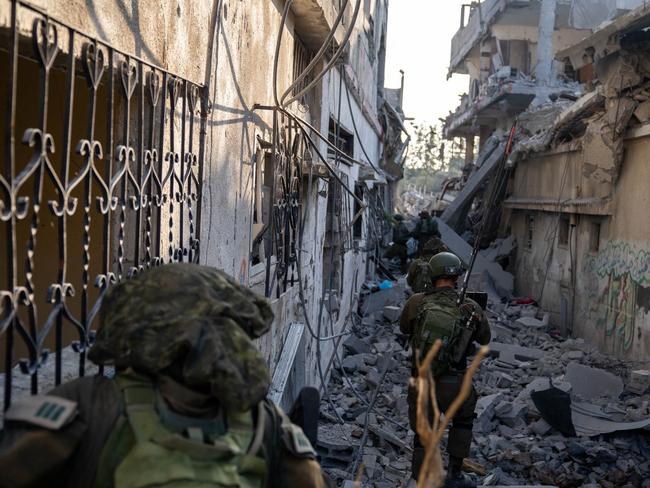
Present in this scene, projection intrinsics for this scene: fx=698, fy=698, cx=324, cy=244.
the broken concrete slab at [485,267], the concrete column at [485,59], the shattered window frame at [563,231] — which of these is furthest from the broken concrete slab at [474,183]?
the concrete column at [485,59]

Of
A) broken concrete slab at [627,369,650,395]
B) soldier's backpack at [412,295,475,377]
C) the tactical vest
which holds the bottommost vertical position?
broken concrete slab at [627,369,650,395]

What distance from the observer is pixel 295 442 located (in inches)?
74.4

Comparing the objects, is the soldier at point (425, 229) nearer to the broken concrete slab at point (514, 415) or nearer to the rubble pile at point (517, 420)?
the rubble pile at point (517, 420)

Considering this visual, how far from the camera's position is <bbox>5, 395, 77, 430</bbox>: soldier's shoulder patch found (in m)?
1.53

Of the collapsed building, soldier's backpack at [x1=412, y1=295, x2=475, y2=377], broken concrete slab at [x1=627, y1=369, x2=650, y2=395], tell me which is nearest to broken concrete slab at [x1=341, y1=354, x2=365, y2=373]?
the collapsed building

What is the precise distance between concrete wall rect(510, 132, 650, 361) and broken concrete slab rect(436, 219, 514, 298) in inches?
16.0

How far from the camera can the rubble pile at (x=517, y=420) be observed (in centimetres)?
613

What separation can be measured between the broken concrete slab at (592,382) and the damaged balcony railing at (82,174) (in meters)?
6.65

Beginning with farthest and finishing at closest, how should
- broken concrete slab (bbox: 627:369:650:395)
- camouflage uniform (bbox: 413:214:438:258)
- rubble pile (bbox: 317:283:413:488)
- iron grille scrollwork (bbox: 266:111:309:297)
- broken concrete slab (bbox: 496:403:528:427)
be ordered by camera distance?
camouflage uniform (bbox: 413:214:438:258), broken concrete slab (bbox: 627:369:650:395), broken concrete slab (bbox: 496:403:528:427), rubble pile (bbox: 317:283:413:488), iron grille scrollwork (bbox: 266:111:309:297)

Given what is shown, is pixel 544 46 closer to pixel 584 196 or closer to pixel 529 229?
pixel 529 229

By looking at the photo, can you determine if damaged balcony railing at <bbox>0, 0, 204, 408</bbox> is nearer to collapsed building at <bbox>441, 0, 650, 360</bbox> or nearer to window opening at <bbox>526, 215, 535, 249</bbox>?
collapsed building at <bbox>441, 0, 650, 360</bbox>

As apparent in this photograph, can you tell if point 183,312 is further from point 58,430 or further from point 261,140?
point 261,140

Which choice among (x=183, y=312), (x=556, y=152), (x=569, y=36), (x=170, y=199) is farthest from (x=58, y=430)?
(x=569, y=36)

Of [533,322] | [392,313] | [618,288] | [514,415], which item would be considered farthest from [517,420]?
[533,322]
